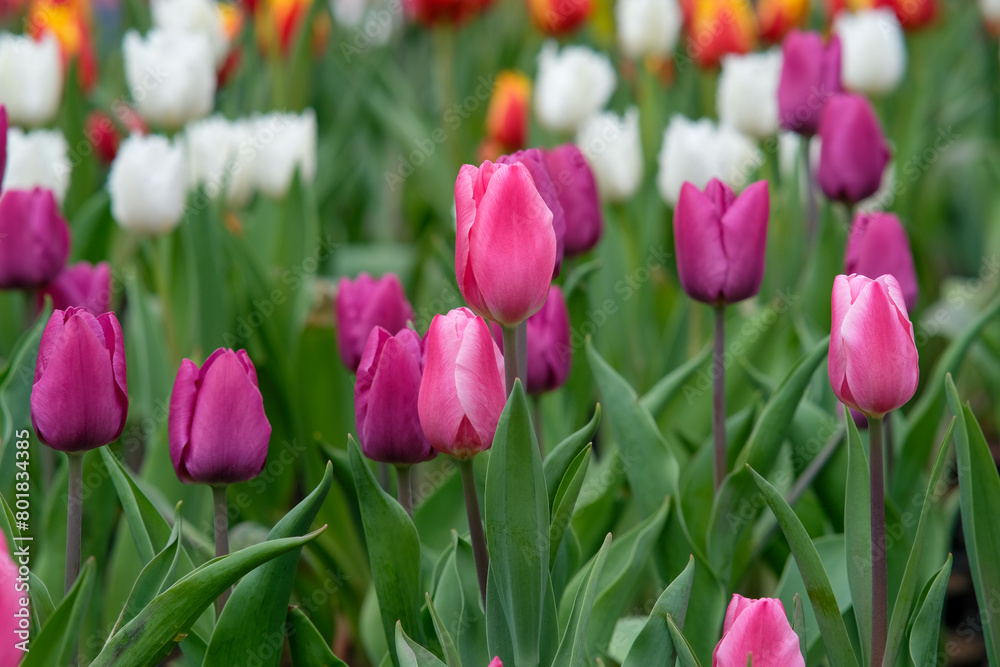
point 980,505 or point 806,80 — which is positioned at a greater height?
point 806,80

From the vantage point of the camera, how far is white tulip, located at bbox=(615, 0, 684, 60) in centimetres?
261

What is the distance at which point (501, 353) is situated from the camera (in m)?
0.87

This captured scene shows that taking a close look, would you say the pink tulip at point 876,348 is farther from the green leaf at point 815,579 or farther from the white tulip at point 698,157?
the white tulip at point 698,157

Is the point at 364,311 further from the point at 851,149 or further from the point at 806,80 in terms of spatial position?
the point at 806,80

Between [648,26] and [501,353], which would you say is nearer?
[501,353]

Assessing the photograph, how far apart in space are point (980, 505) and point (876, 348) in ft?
0.95

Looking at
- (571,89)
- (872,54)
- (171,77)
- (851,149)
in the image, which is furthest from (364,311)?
(872,54)

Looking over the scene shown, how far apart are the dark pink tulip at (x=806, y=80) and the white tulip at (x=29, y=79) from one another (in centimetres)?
147

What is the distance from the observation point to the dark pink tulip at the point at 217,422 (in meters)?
0.88

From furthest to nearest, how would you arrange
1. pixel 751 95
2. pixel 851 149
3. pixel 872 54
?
pixel 872 54 → pixel 751 95 → pixel 851 149

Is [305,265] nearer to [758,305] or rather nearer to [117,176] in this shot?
[117,176]

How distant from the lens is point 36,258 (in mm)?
1329

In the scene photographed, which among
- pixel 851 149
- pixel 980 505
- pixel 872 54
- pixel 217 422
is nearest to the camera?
pixel 217 422

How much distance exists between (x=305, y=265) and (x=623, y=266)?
61cm
